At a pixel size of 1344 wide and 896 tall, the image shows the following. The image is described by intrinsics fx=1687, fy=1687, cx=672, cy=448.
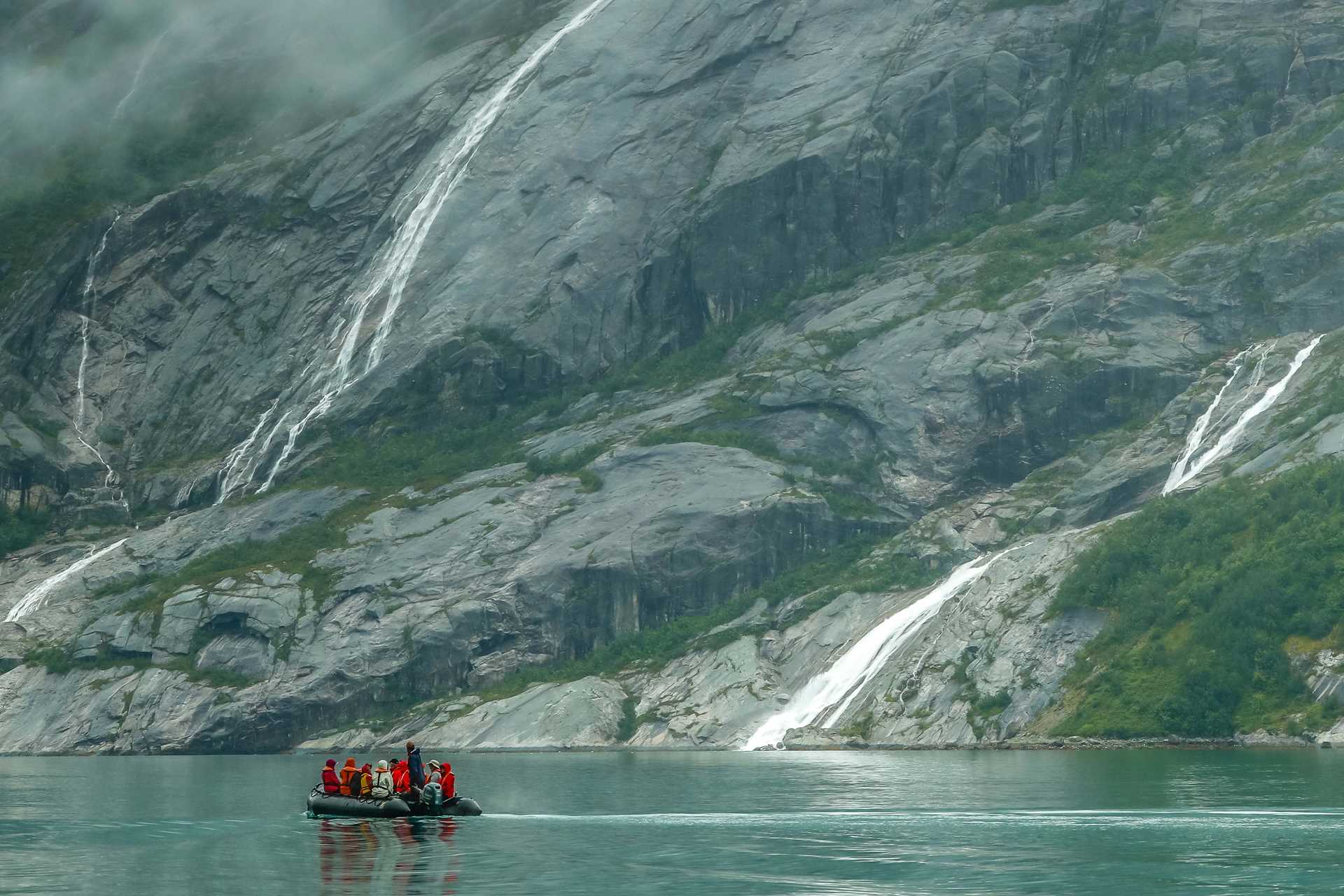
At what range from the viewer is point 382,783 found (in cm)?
6094

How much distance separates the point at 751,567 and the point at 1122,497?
997 inches

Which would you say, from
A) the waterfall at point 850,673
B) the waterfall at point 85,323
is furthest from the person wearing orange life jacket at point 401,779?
the waterfall at point 85,323

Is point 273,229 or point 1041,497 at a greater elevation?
point 273,229

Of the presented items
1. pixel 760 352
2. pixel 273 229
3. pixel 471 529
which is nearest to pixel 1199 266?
pixel 760 352

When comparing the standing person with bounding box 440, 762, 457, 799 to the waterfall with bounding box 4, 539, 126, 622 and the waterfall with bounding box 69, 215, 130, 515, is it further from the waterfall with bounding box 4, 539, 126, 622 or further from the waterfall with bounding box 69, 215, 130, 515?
the waterfall with bounding box 69, 215, 130, 515

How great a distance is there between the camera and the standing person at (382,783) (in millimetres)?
60219

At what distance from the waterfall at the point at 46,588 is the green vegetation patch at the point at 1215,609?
79.6 metres

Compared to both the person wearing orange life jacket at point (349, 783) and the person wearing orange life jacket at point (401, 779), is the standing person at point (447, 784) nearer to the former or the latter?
the person wearing orange life jacket at point (401, 779)

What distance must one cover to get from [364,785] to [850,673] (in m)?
45.2

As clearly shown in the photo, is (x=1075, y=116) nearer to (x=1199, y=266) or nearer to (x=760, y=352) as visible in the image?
(x=1199, y=266)

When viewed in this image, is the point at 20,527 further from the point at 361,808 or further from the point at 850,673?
the point at 361,808

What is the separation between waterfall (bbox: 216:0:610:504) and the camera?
14688cm

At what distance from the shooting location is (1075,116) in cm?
14488

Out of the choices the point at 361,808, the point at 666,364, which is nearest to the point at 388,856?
the point at 361,808
